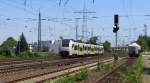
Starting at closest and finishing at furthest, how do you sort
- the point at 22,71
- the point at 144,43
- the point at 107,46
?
the point at 22,71
the point at 144,43
the point at 107,46

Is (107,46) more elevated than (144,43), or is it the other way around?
(144,43)

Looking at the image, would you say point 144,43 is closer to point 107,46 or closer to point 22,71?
point 107,46

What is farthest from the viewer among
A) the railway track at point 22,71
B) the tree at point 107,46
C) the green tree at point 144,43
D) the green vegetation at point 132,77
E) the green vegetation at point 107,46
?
the tree at point 107,46

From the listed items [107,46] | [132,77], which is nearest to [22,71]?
[132,77]

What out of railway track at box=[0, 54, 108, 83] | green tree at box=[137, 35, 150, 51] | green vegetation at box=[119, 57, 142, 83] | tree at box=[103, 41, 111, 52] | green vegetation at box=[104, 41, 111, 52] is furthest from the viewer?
tree at box=[103, 41, 111, 52]

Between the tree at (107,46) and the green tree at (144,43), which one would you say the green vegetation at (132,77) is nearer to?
the green tree at (144,43)

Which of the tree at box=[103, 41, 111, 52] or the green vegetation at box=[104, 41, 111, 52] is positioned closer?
the green vegetation at box=[104, 41, 111, 52]

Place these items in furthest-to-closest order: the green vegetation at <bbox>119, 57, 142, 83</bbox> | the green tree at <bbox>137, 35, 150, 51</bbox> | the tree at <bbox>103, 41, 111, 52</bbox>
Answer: the tree at <bbox>103, 41, 111, 52</bbox>
the green tree at <bbox>137, 35, 150, 51</bbox>
the green vegetation at <bbox>119, 57, 142, 83</bbox>

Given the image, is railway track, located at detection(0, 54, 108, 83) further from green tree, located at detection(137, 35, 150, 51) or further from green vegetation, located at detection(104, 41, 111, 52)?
green vegetation, located at detection(104, 41, 111, 52)

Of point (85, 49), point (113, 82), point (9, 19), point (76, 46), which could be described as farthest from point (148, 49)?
point (113, 82)

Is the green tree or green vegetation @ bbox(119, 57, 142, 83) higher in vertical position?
the green tree

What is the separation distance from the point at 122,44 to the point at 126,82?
14170 cm

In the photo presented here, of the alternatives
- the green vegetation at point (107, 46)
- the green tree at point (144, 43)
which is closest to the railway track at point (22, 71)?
the green tree at point (144, 43)

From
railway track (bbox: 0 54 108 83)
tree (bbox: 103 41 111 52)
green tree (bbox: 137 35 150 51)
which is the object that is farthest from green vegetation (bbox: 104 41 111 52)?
railway track (bbox: 0 54 108 83)
